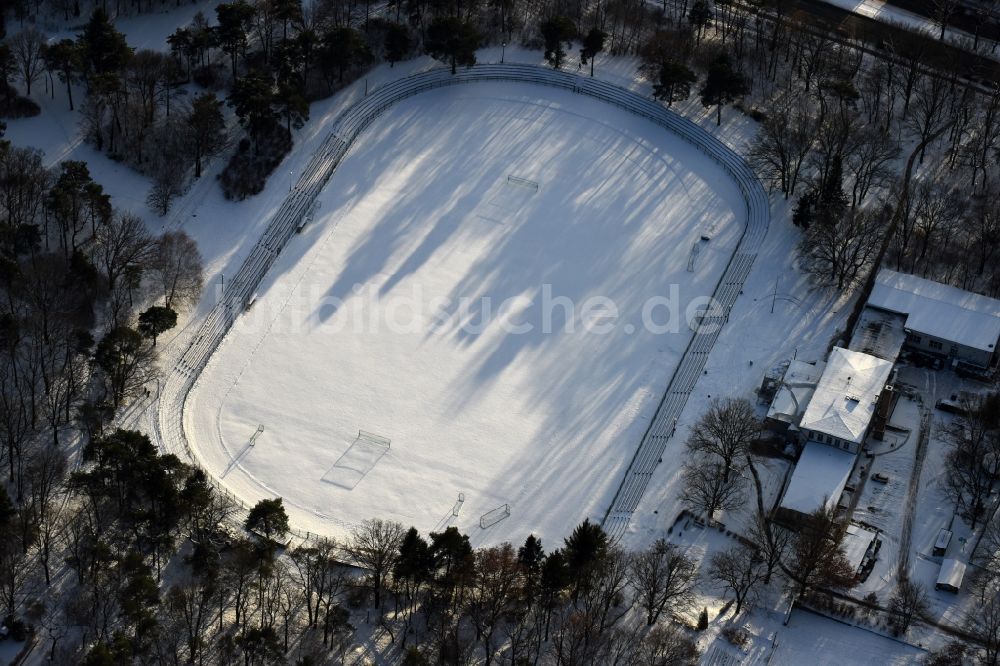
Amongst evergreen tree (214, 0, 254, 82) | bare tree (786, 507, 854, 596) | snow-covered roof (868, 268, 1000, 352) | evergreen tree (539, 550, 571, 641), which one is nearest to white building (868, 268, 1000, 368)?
snow-covered roof (868, 268, 1000, 352)

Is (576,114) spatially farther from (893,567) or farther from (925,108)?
(893,567)

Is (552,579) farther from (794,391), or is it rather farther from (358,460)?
(794,391)

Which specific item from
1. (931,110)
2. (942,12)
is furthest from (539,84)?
(942,12)

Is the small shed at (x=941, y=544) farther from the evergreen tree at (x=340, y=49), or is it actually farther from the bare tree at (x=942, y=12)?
the evergreen tree at (x=340, y=49)

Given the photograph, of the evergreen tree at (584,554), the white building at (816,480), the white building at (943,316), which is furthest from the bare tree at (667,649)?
the white building at (943,316)

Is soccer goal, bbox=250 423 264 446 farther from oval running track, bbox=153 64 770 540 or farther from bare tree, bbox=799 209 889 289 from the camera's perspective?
bare tree, bbox=799 209 889 289

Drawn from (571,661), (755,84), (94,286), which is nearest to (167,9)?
(94,286)
